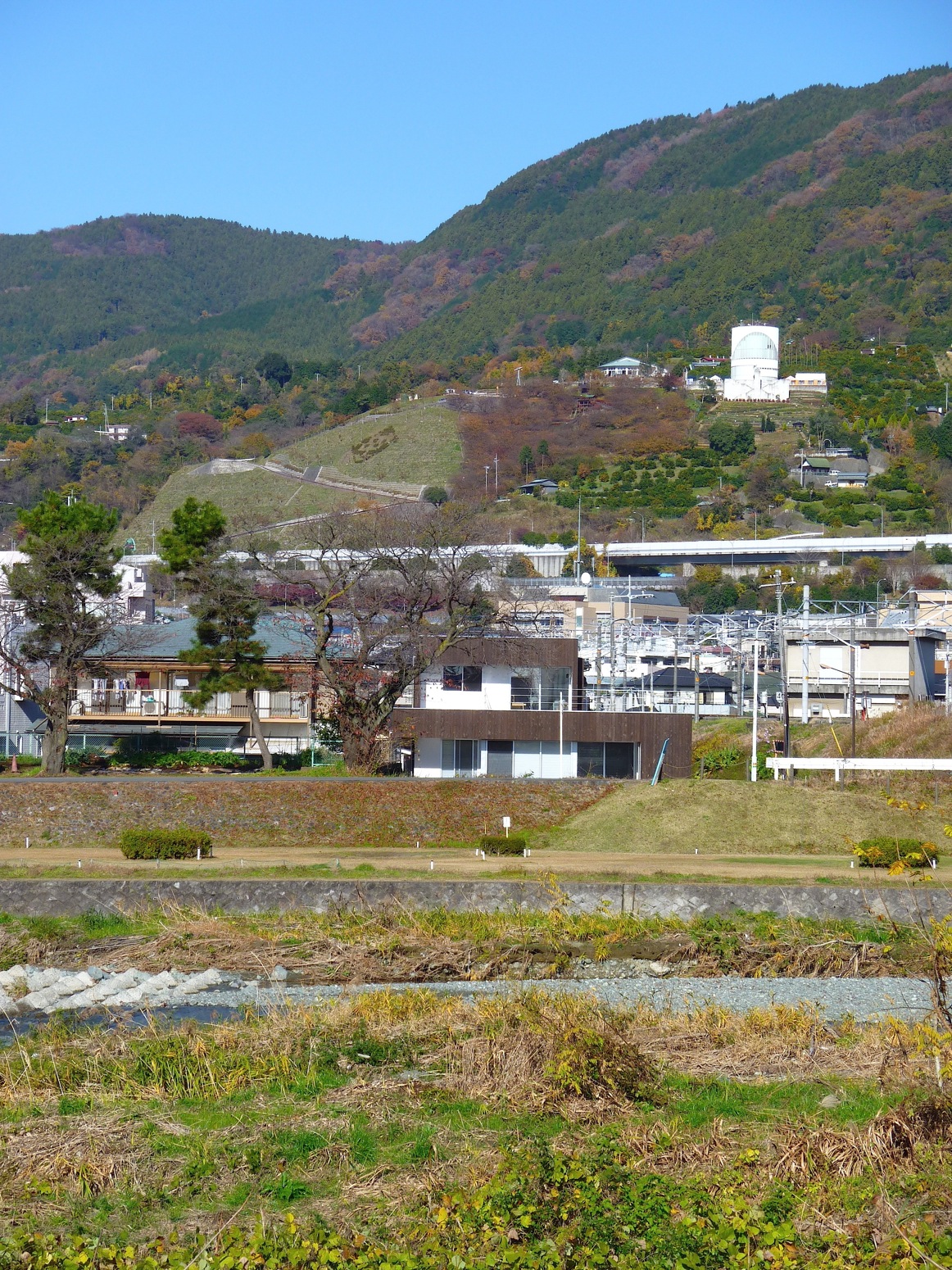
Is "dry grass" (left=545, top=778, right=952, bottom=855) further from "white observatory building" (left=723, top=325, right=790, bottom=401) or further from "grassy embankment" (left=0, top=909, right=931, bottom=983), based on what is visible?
"white observatory building" (left=723, top=325, right=790, bottom=401)

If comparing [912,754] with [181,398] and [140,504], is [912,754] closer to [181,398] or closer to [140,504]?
[140,504]

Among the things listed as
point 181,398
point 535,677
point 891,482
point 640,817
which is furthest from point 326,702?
point 181,398

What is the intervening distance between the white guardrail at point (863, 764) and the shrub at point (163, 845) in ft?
45.0

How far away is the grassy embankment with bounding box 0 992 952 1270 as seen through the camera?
25.8 ft

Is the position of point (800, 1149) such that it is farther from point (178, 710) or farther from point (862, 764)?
point (178, 710)

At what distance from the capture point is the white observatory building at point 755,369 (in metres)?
143

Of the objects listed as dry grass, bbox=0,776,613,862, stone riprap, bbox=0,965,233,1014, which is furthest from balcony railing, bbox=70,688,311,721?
stone riprap, bbox=0,965,233,1014

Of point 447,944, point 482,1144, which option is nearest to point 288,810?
point 447,944

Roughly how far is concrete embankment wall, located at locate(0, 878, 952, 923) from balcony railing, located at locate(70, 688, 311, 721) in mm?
18084

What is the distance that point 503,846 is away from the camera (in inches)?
1017

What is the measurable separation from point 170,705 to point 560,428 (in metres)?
100

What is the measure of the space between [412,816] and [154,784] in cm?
567

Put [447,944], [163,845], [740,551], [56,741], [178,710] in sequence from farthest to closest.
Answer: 1. [740,551]
2. [178,710]
3. [56,741]
4. [163,845]
5. [447,944]

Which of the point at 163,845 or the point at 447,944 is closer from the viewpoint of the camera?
the point at 447,944
